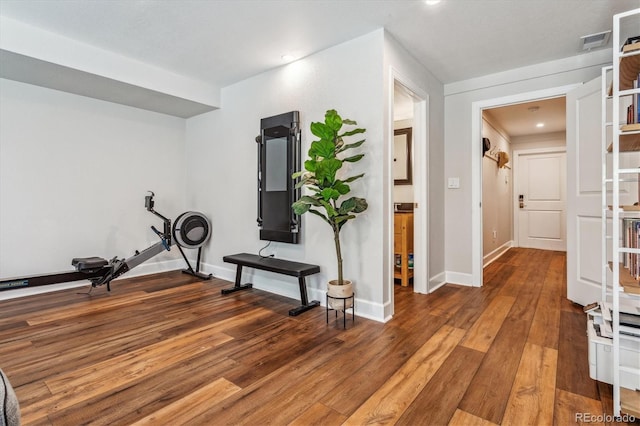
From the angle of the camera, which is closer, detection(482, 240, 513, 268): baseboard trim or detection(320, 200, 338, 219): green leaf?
detection(320, 200, 338, 219): green leaf

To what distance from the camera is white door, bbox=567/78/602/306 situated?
288 cm

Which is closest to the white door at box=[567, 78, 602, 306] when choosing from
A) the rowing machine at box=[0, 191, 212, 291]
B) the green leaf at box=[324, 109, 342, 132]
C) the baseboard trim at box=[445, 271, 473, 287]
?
the baseboard trim at box=[445, 271, 473, 287]

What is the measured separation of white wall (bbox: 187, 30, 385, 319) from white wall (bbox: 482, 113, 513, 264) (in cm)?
273

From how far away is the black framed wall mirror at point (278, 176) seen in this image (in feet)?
11.0

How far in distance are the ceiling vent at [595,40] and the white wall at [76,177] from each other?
4946mm

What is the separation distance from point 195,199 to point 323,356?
3.43 metres

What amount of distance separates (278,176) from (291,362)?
→ 6.66 feet

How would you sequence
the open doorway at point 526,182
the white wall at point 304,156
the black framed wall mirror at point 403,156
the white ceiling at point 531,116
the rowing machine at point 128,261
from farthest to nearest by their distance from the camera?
the open doorway at point 526,182 → the white ceiling at point 531,116 → the black framed wall mirror at point 403,156 → the rowing machine at point 128,261 → the white wall at point 304,156

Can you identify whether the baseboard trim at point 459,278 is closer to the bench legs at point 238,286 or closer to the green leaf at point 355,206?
the green leaf at point 355,206

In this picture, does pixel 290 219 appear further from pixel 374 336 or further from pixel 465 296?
pixel 465 296

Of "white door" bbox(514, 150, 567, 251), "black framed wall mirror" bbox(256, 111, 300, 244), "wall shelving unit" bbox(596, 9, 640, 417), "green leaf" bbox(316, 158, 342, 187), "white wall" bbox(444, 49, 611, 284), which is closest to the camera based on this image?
"wall shelving unit" bbox(596, 9, 640, 417)

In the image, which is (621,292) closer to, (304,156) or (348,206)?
(348,206)

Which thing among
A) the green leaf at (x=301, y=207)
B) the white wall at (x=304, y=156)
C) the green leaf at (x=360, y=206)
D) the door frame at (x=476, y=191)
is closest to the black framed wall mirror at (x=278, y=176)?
the white wall at (x=304, y=156)

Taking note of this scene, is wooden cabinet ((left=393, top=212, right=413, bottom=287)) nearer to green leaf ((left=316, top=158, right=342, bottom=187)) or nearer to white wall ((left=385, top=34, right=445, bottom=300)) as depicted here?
white wall ((left=385, top=34, right=445, bottom=300))
